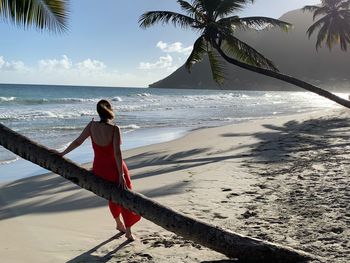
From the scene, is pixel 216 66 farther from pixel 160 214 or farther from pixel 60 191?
pixel 160 214

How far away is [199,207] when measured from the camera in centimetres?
588

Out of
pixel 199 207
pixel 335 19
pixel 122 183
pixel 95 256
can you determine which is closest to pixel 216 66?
pixel 199 207

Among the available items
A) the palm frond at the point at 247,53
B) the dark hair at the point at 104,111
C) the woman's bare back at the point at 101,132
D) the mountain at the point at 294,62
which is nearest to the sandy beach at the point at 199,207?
the woman's bare back at the point at 101,132

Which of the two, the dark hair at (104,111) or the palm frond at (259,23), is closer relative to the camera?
the dark hair at (104,111)

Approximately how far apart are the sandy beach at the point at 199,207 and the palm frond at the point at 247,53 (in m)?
5.26

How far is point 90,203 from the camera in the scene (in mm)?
6434

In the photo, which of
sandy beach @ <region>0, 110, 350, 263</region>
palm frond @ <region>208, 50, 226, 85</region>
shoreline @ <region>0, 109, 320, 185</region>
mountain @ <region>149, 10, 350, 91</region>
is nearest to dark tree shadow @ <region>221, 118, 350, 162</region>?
sandy beach @ <region>0, 110, 350, 263</region>

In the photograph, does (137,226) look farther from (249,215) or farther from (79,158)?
(79,158)

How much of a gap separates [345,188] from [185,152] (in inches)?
230

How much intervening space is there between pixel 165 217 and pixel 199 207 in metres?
2.04

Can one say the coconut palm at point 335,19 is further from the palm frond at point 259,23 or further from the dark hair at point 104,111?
the dark hair at point 104,111

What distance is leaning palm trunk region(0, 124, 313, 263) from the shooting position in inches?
148

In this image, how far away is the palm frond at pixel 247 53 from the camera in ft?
49.9

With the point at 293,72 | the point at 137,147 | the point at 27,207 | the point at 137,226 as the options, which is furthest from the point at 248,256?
the point at 293,72
